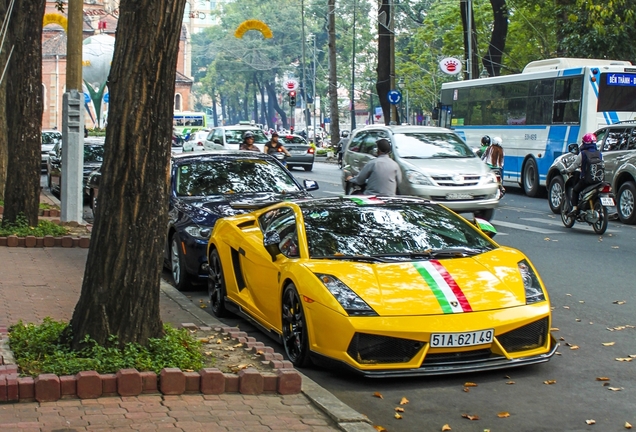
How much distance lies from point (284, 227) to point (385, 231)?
87 cm

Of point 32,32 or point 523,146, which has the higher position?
point 32,32

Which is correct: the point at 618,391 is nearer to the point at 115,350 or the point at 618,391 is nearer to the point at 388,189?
the point at 115,350

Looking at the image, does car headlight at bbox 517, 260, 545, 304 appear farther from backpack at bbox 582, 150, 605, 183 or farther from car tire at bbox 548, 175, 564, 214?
car tire at bbox 548, 175, 564, 214

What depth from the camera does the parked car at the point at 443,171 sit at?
58.6 feet

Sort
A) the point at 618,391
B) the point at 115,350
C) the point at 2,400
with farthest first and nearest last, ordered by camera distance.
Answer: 1. the point at 618,391
2. the point at 115,350
3. the point at 2,400

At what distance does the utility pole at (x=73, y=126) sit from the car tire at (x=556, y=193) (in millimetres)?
10004

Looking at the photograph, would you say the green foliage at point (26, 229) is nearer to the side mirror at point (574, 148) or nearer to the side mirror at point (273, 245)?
the side mirror at point (273, 245)

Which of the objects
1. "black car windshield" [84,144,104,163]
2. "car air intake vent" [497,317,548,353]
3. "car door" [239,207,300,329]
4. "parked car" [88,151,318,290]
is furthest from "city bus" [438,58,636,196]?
"car air intake vent" [497,317,548,353]

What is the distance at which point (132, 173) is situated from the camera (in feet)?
21.7

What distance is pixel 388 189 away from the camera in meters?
14.0

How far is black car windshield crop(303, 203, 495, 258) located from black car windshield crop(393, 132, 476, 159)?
9968mm

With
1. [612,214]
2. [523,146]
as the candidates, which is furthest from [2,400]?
[523,146]

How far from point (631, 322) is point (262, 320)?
350cm

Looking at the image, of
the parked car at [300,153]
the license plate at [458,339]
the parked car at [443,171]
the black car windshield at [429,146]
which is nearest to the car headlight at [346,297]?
the license plate at [458,339]
